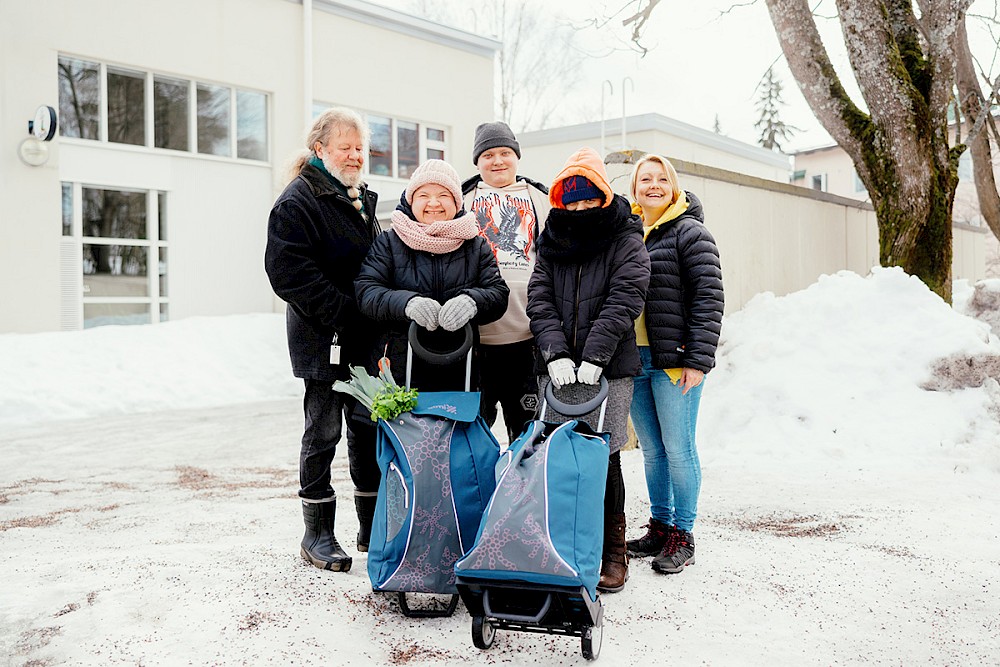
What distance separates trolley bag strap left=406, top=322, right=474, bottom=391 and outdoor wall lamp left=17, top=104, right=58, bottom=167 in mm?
10779

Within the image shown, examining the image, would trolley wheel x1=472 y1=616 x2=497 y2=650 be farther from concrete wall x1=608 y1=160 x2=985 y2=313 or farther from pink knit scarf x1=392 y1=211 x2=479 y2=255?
concrete wall x1=608 y1=160 x2=985 y2=313

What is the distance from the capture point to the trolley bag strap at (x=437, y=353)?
333cm

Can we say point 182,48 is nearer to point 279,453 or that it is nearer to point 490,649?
point 279,453

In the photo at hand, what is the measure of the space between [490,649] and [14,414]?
322 inches

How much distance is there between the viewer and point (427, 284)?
11.5 ft

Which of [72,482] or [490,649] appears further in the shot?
[72,482]

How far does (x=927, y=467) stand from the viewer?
559 cm

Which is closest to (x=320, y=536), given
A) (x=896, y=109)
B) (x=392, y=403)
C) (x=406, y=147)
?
(x=392, y=403)

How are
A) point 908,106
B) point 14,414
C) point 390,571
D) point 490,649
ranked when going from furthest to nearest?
point 14,414 → point 908,106 → point 390,571 → point 490,649

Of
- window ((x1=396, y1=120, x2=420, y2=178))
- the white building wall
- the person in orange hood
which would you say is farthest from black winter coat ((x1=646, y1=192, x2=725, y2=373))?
window ((x1=396, y1=120, x2=420, y2=178))

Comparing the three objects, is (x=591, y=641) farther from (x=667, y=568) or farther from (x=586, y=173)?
(x=586, y=173)

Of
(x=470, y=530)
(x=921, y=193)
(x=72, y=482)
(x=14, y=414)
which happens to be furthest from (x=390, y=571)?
(x=14, y=414)

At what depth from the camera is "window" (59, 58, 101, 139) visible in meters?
12.7

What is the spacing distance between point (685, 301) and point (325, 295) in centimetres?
162
